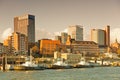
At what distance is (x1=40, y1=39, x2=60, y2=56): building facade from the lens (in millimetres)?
135575

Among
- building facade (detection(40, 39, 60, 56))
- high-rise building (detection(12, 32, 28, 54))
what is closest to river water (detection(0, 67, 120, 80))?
building facade (detection(40, 39, 60, 56))

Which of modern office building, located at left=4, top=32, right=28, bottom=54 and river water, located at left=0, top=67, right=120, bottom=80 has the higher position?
modern office building, located at left=4, top=32, right=28, bottom=54

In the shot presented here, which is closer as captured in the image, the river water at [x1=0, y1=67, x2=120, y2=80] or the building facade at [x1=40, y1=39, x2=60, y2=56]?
the river water at [x1=0, y1=67, x2=120, y2=80]

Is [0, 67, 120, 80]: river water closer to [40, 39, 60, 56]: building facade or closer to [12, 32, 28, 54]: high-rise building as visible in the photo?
[40, 39, 60, 56]: building facade

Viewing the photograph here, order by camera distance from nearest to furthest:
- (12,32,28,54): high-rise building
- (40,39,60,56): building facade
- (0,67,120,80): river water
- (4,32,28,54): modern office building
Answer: (0,67,120,80): river water → (4,32,28,54): modern office building → (12,32,28,54): high-rise building → (40,39,60,56): building facade

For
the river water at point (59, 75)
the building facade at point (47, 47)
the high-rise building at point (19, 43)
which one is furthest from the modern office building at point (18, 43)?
the river water at point (59, 75)

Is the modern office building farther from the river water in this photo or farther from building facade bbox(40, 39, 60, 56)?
the river water

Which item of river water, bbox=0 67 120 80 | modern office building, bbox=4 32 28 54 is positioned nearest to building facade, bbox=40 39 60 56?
modern office building, bbox=4 32 28 54

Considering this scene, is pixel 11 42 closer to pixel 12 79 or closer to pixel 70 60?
pixel 70 60

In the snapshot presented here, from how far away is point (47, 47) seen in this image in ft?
458

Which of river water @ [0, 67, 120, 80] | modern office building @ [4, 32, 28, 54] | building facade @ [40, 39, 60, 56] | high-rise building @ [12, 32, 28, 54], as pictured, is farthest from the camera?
building facade @ [40, 39, 60, 56]

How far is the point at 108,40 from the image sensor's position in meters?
192

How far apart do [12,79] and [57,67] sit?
35931mm

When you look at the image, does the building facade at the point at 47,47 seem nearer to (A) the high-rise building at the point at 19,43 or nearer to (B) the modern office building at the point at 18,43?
(B) the modern office building at the point at 18,43
